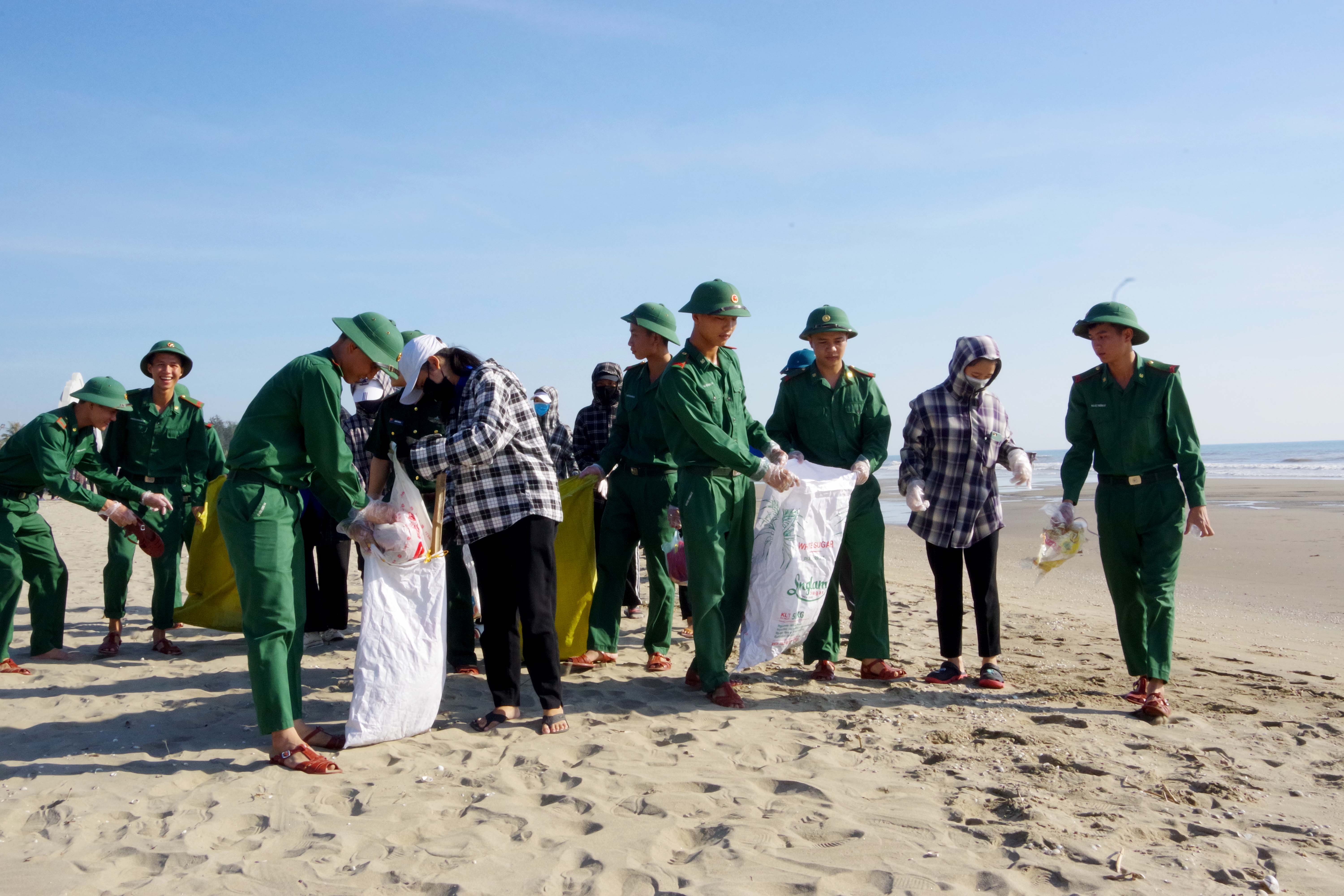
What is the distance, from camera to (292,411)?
3688 millimetres

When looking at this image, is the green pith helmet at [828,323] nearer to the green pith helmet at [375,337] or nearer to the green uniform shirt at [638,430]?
the green uniform shirt at [638,430]

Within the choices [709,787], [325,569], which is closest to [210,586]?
[325,569]

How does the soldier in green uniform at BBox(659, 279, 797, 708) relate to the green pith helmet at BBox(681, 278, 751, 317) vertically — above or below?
below

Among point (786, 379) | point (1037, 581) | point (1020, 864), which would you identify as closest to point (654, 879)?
point (1020, 864)

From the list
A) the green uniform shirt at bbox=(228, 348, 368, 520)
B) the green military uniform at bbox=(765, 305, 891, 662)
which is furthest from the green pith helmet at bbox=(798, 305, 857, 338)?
the green uniform shirt at bbox=(228, 348, 368, 520)

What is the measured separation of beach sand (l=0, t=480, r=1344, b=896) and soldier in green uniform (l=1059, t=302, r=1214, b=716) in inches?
14.0

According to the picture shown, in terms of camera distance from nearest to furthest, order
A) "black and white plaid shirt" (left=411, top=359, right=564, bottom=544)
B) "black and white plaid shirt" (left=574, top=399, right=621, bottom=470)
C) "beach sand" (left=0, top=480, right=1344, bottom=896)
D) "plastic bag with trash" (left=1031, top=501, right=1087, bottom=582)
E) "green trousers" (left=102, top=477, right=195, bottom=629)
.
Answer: "beach sand" (left=0, top=480, right=1344, bottom=896) < "black and white plaid shirt" (left=411, top=359, right=564, bottom=544) < "plastic bag with trash" (left=1031, top=501, right=1087, bottom=582) < "green trousers" (left=102, top=477, right=195, bottom=629) < "black and white plaid shirt" (left=574, top=399, right=621, bottom=470)

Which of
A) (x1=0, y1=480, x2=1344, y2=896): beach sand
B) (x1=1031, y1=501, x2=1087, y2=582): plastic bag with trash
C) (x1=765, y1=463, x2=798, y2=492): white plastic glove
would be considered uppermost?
(x1=765, y1=463, x2=798, y2=492): white plastic glove

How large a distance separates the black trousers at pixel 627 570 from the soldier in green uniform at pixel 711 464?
79 cm

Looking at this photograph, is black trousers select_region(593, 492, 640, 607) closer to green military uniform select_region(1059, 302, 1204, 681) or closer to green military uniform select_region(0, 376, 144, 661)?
green military uniform select_region(1059, 302, 1204, 681)

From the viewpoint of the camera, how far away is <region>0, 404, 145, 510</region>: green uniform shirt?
5113mm

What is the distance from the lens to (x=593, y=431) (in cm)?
632

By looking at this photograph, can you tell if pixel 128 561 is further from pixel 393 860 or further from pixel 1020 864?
pixel 1020 864

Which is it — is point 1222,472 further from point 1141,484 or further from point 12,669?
point 12,669
